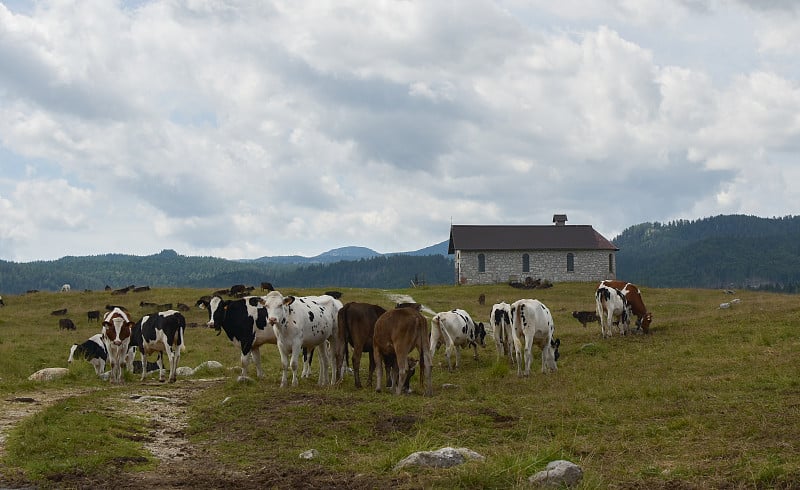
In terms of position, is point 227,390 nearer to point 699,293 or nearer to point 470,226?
point 699,293

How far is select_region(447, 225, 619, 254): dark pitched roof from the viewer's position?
3297 inches

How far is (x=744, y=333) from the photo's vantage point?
23.5 m

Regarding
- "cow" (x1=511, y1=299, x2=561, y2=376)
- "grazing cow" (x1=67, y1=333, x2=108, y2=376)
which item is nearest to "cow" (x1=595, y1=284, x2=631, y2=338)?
"cow" (x1=511, y1=299, x2=561, y2=376)

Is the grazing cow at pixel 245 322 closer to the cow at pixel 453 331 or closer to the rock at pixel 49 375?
the cow at pixel 453 331

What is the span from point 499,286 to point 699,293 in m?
18.1

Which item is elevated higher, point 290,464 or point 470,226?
point 470,226

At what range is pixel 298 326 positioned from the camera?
1923cm

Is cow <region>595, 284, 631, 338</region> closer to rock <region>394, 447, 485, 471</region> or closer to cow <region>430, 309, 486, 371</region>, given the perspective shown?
cow <region>430, 309, 486, 371</region>

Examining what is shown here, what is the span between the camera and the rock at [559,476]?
7902 mm

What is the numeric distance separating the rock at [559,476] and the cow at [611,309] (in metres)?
19.4

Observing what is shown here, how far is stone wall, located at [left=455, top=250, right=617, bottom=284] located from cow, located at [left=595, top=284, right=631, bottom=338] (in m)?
55.6

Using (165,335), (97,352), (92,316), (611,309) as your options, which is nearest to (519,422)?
(165,335)

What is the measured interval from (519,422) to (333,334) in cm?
866

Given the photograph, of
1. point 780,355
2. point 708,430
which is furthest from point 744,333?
point 708,430
